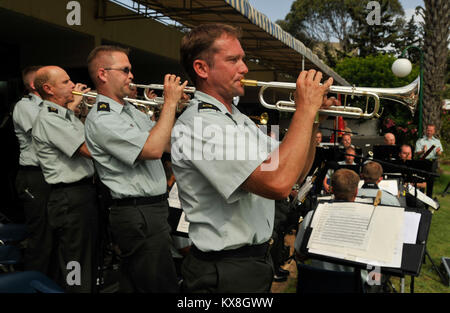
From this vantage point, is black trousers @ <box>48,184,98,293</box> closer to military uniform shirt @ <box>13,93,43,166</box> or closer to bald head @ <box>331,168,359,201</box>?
military uniform shirt @ <box>13,93,43,166</box>

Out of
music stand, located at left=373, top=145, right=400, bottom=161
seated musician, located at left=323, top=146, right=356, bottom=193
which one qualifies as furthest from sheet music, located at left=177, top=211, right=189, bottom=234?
music stand, located at left=373, top=145, right=400, bottom=161

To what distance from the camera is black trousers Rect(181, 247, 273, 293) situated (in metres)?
1.56

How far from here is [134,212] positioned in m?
2.45

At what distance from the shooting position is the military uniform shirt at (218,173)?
1.41 metres

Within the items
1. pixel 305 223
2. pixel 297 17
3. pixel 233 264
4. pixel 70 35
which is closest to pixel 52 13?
pixel 70 35

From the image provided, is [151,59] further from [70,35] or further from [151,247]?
[151,247]

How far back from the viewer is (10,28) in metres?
6.55

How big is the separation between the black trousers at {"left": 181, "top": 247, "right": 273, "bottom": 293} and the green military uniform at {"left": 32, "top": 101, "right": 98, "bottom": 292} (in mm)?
1679

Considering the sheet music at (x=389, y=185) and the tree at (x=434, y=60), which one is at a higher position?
the tree at (x=434, y=60)

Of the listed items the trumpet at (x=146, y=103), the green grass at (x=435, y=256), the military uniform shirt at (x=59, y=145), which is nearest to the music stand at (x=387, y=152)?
the green grass at (x=435, y=256)

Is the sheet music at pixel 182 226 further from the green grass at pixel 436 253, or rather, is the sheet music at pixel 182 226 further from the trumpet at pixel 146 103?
the green grass at pixel 436 253

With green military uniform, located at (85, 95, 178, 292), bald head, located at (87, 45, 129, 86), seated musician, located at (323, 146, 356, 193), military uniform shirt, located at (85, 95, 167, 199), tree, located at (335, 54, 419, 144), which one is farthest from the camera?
tree, located at (335, 54, 419, 144)

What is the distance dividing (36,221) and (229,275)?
7.98 feet

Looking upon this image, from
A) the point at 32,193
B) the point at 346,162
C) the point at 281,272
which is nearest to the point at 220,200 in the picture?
the point at 32,193
